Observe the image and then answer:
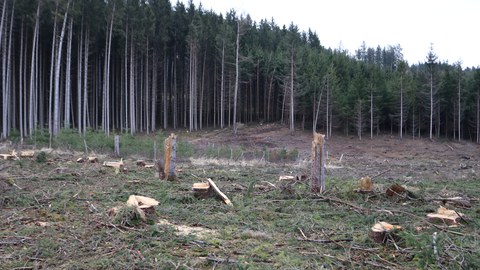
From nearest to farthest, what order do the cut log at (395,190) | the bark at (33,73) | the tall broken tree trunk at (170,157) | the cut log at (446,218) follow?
the cut log at (446,218)
the cut log at (395,190)
the tall broken tree trunk at (170,157)
the bark at (33,73)

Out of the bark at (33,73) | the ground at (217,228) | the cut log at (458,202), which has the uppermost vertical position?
the bark at (33,73)

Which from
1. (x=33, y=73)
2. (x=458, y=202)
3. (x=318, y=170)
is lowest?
(x=458, y=202)

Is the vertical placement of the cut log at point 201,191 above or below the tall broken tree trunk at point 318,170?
below

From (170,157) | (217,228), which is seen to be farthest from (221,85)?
(217,228)

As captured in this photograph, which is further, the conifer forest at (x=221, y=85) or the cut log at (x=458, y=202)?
the conifer forest at (x=221, y=85)

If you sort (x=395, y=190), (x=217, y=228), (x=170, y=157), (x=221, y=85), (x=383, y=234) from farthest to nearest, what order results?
(x=221, y=85) < (x=170, y=157) < (x=395, y=190) < (x=217, y=228) < (x=383, y=234)

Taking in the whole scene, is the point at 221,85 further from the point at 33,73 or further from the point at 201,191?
the point at 201,191

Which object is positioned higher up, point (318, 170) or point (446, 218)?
point (318, 170)

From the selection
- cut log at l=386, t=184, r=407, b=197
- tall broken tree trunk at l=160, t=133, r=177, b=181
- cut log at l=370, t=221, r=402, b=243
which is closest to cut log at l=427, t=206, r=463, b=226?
cut log at l=370, t=221, r=402, b=243

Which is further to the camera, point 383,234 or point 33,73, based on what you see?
point 33,73

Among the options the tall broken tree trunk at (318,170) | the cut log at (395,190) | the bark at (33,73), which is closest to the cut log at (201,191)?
the tall broken tree trunk at (318,170)

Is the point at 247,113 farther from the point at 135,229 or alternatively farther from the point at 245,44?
the point at 135,229

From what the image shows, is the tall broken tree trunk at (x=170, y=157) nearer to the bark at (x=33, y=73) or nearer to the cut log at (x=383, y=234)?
the cut log at (x=383, y=234)

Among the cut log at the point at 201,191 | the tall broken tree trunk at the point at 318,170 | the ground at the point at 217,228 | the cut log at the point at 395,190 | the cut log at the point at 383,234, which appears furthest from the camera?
the tall broken tree trunk at the point at 318,170
